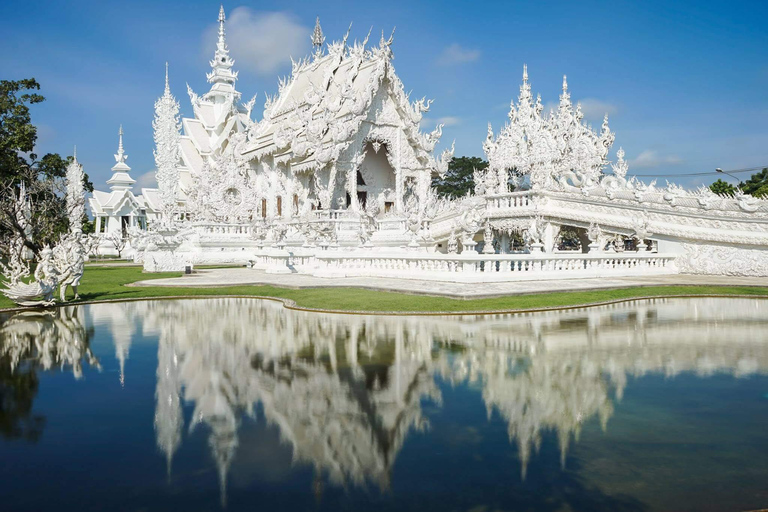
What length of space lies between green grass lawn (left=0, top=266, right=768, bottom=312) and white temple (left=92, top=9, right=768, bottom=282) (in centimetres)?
250

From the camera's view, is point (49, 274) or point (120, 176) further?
point (120, 176)

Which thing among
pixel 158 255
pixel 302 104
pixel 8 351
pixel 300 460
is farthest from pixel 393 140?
pixel 300 460

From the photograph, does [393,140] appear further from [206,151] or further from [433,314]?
[206,151]

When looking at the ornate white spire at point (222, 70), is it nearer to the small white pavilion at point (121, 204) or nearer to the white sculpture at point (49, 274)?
A: the small white pavilion at point (121, 204)

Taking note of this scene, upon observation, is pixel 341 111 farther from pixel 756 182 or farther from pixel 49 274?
pixel 756 182

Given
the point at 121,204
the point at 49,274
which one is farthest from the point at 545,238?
the point at 121,204

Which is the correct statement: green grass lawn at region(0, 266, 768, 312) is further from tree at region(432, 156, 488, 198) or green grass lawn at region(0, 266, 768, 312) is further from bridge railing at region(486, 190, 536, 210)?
tree at region(432, 156, 488, 198)

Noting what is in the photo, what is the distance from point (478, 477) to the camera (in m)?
3.64

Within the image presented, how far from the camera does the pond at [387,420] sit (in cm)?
347

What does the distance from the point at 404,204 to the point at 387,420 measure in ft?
78.0

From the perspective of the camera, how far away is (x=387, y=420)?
4.73 metres

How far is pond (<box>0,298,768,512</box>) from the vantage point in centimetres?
347

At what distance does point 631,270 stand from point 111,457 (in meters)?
17.8

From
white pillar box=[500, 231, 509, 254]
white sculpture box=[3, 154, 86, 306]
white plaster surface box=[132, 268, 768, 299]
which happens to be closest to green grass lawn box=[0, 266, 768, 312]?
white plaster surface box=[132, 268, 768, 299]
